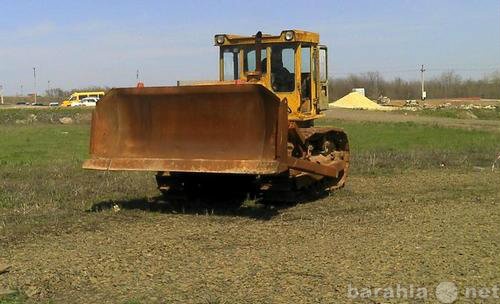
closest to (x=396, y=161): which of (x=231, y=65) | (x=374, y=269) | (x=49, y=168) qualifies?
(x=231, y=65)

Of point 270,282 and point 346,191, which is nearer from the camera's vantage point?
point 270,282

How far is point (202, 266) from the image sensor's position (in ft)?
20.1

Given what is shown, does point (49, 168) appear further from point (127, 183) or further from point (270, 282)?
point (270, 282)

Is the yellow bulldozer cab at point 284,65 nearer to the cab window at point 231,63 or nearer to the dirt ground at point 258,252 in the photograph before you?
the cab window at point 231,63

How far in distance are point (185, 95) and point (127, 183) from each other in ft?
12.8

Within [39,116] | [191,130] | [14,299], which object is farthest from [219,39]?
[39,116]

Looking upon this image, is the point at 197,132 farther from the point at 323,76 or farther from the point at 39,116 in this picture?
the point at 39,116

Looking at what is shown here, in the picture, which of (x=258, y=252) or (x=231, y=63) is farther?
(x=231, y=63)

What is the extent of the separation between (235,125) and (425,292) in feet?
13.5

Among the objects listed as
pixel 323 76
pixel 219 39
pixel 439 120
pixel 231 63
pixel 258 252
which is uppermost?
pixel 219 39

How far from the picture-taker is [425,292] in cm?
517

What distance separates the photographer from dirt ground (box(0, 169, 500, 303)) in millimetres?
5414

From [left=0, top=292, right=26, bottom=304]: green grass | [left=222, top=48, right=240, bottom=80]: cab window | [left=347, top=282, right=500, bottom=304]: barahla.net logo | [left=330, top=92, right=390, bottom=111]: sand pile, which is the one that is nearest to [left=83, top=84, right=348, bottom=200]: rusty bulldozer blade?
[left=222, top=48, right=240, bottom=80]: cab window

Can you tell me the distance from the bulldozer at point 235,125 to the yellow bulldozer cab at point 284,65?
0.05ft
